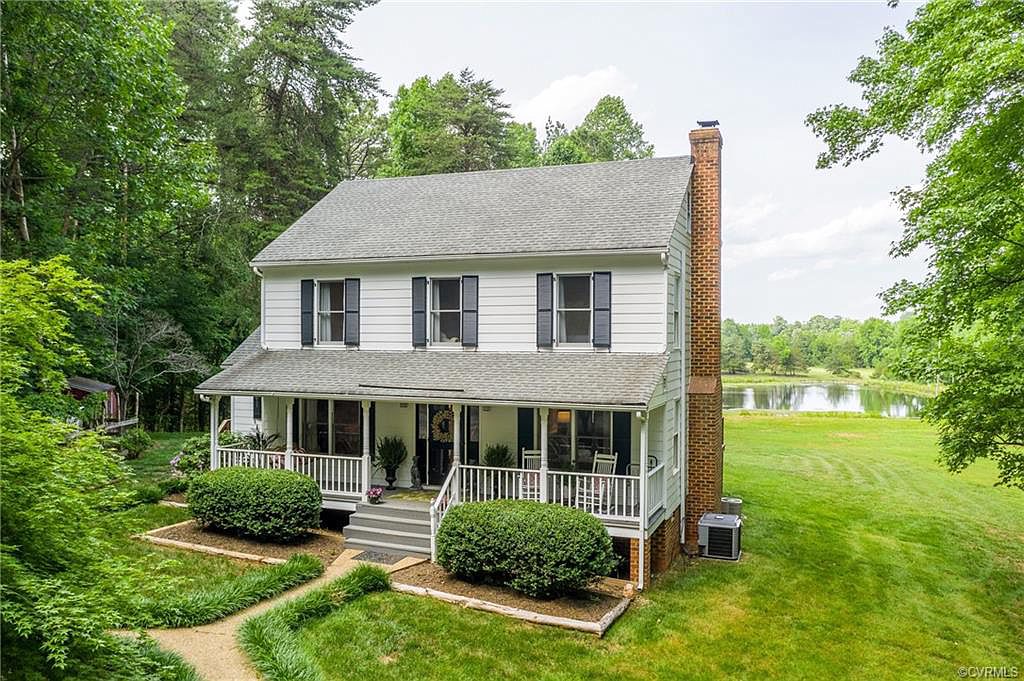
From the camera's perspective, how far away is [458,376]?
12.1 meters

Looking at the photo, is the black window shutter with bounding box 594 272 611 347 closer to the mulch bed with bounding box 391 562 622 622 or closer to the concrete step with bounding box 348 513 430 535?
the mulch bed with bounding box 391 562 622 622

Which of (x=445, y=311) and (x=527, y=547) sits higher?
(x=445, y=311)

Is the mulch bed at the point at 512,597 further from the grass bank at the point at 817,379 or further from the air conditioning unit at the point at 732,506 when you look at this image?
the grass bank at the point at 817,379

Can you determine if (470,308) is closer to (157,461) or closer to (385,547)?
(385,547)

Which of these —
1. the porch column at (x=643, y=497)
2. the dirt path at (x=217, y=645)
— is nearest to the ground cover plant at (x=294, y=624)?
the dirt path at (x=217, y=645)

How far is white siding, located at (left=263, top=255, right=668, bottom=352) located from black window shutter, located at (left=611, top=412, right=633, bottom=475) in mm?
1362

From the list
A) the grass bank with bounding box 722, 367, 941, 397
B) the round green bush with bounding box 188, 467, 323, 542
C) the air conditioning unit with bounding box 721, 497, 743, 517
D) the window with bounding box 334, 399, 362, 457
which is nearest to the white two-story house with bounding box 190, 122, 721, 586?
the window with bounding box 334, 399, 362, 457

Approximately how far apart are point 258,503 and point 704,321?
946cm

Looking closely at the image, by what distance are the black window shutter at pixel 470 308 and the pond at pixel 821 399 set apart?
37.6 meters

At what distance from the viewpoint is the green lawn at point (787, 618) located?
26.1 ft

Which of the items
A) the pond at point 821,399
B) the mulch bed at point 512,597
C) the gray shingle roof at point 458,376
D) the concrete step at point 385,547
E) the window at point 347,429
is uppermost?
the gray shingle roof at point 458,376

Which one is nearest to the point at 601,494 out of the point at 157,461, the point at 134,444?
the point at 157,461

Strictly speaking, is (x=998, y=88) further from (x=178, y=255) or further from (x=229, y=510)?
(x=178, y=255)

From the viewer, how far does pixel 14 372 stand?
4934 millimetres
